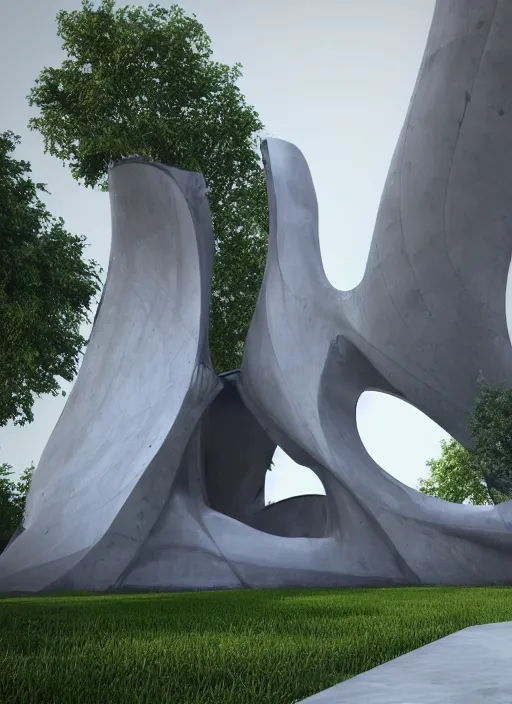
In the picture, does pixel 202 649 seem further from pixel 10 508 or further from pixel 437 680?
pixel 10 508

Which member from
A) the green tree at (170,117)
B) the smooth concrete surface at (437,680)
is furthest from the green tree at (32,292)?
the smooth concrete surface at (437,680)

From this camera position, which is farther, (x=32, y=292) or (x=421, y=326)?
(x=32, y=292)

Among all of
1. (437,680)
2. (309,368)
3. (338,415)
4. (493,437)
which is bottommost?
(437,680)

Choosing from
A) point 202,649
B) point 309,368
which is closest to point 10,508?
point 309,368

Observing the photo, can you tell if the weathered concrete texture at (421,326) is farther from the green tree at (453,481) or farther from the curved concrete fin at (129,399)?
the green tree at (453,481)

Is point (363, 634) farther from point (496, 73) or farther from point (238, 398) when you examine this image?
point (238, 398)

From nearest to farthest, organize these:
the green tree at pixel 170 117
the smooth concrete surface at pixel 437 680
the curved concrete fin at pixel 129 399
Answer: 1. the smooth concrete surface at pixel 437 680
2. the curved concrete fin at pixel 129 399
3. the green tree at pixel 170 117

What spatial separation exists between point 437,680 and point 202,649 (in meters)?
1.36

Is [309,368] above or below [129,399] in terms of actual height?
above

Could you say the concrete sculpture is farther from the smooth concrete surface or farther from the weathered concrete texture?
the smooth concrete surface

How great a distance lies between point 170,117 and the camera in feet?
83.1

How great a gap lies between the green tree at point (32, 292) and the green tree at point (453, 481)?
16146mm

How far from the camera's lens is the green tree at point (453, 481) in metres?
32.1

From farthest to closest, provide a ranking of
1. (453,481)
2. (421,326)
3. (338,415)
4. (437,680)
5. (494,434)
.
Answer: (453,481) → (338,415) → (494,434) → (421,326) → (437,680)
